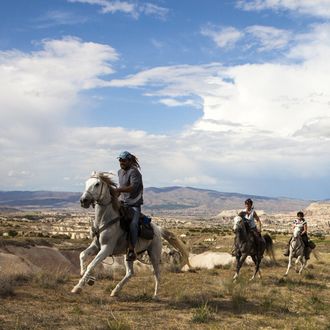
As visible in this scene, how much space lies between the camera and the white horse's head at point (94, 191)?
9.88 m

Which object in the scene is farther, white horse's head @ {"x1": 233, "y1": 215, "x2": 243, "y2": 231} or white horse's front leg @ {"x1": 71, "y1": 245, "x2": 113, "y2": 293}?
white horse's head @ {"x1": 233, "y1": 215, "x2": 243, "y2": 231}

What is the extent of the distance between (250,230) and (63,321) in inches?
434

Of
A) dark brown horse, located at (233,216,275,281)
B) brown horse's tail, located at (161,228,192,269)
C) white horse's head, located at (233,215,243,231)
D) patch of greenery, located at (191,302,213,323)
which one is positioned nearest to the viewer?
patch of greenery, located at (191,302,213,323)

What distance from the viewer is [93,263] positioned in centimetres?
995

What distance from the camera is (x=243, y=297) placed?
11953mm

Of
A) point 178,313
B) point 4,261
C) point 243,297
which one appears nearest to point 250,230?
point 243,297

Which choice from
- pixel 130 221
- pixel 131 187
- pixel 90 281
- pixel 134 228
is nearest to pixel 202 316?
pixel 90 281

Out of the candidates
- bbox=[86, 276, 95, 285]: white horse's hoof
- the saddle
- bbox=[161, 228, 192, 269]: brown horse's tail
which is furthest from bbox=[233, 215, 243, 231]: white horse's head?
bbox=[86, 276, 95, 285]: white horse's hoof

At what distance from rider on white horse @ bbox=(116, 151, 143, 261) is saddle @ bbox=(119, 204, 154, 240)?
0.35 ft

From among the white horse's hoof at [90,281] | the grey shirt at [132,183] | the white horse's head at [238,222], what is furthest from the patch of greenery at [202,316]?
the white horse's head at [238,222]

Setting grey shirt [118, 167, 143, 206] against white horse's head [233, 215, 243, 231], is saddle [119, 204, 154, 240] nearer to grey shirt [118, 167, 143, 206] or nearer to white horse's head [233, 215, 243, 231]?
grey shirt [118, 167, 143, 206]

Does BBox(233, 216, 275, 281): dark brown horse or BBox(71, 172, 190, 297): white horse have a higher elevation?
BBox(71, 172, 190, 297): white horse

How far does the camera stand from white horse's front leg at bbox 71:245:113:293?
9.86 metres

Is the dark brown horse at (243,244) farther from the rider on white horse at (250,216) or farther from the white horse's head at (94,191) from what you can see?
the white horse's head at (94,191)
